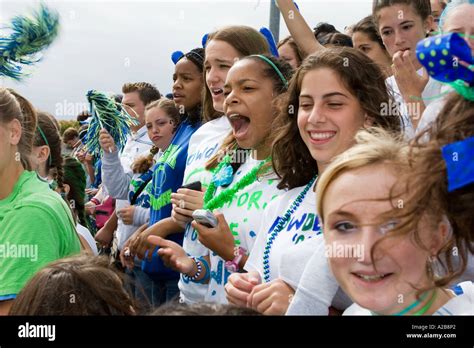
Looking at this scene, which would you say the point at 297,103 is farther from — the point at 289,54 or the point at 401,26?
the point at 289,54

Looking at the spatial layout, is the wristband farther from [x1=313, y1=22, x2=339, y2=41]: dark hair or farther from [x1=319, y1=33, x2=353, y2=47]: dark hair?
[x1=313, y1=22, x2=339, y2=41]: dark hair

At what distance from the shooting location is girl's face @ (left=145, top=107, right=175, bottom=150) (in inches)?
190

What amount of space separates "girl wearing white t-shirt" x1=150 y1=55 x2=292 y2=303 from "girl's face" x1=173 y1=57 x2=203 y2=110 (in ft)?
3.13

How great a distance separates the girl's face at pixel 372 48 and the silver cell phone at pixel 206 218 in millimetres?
1670

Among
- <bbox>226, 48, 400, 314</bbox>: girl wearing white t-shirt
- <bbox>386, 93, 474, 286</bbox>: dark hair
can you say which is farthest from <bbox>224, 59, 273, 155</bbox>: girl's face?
<bbox>386, 93, 474, 286</bbox>: dark hair

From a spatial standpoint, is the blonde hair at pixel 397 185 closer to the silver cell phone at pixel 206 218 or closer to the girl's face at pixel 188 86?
the silver cell phone at pixel 206 218

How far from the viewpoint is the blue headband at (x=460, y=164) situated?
1.43 meters

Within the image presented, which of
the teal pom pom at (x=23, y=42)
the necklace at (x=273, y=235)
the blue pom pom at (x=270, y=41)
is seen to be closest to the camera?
the necklace at (x=273, y=235)

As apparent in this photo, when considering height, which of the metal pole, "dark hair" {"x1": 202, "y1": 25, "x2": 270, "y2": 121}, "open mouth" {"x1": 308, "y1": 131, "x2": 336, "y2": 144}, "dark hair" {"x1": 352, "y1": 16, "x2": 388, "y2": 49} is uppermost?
the metal pole

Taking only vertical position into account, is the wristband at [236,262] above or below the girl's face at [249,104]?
below

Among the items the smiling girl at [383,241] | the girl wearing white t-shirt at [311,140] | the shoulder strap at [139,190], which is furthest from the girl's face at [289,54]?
the smiling girl at [383,241]

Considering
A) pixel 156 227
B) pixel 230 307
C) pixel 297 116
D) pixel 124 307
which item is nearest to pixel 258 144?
pixel 297 116

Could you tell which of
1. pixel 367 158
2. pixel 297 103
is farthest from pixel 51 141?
pixel 367 158

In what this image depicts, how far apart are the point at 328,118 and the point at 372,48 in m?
1.59
